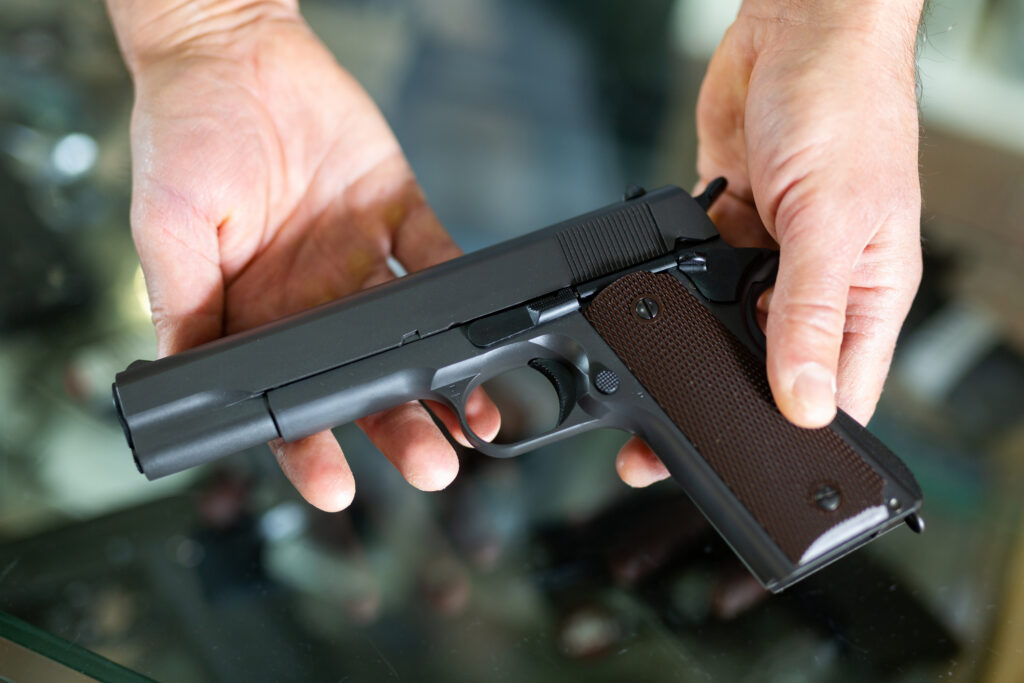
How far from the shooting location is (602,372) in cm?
162

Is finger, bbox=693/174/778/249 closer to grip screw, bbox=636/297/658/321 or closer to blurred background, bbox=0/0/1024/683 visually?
grip screw, bbox=636/297/658/321

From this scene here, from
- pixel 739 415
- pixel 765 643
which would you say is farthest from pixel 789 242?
pixel 765 643

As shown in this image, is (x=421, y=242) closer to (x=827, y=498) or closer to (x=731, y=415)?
(x=731, y=415)

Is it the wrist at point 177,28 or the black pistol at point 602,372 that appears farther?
the wrist at point 177,28

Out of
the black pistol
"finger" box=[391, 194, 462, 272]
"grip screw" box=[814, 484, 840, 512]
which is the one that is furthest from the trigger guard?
"finger" box=[391, 194, 462, 272]

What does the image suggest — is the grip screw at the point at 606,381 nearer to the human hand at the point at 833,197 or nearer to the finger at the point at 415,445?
the human hand at the point at 833,197

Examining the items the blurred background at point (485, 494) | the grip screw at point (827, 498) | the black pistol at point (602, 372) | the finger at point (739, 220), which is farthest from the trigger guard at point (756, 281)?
the blurred background at point (485, 494)

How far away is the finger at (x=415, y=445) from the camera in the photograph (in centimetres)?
169

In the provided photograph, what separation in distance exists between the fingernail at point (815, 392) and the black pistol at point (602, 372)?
0.05 meters

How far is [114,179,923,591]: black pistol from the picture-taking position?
1.42 metres

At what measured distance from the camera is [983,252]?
251 cm

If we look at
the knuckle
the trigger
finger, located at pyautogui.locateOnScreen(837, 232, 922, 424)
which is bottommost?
the trigger

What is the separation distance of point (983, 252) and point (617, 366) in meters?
1.58

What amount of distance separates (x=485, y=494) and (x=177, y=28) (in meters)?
1.67
